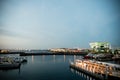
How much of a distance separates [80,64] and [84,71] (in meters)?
1.83

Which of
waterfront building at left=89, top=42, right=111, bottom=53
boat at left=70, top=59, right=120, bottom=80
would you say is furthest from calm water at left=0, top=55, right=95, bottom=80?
waterfront building at left=89, top=42, right=111, bottom=53

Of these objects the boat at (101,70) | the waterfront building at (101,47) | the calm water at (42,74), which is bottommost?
the calm water at (42,74)

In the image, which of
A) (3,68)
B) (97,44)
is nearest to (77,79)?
(3,68)

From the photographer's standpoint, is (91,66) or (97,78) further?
(91,66)

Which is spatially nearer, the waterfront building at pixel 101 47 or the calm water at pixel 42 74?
the calm water at pixel 42 74

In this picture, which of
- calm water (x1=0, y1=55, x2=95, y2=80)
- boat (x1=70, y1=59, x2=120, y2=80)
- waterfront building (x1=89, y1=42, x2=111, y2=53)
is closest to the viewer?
boat (x1=70, y1=59, x2=120, y2=80)

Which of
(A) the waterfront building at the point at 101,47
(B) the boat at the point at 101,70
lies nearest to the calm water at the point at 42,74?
(B) the boat at the point at 101,70

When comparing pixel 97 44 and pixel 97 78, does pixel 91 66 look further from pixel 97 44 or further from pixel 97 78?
pixel 97 44

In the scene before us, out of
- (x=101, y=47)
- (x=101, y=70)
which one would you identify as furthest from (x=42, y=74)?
(x=101, y=47)

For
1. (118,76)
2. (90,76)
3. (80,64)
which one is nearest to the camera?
(118,76)

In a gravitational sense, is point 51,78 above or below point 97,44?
below

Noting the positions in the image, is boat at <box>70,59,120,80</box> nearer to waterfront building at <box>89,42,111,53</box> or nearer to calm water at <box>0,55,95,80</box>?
calm water at <box>0,55,95,80</box>

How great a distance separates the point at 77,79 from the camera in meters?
8.91

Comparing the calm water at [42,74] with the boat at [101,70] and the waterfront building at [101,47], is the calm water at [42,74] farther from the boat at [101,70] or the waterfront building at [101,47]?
the waterfront building at [101,47]
